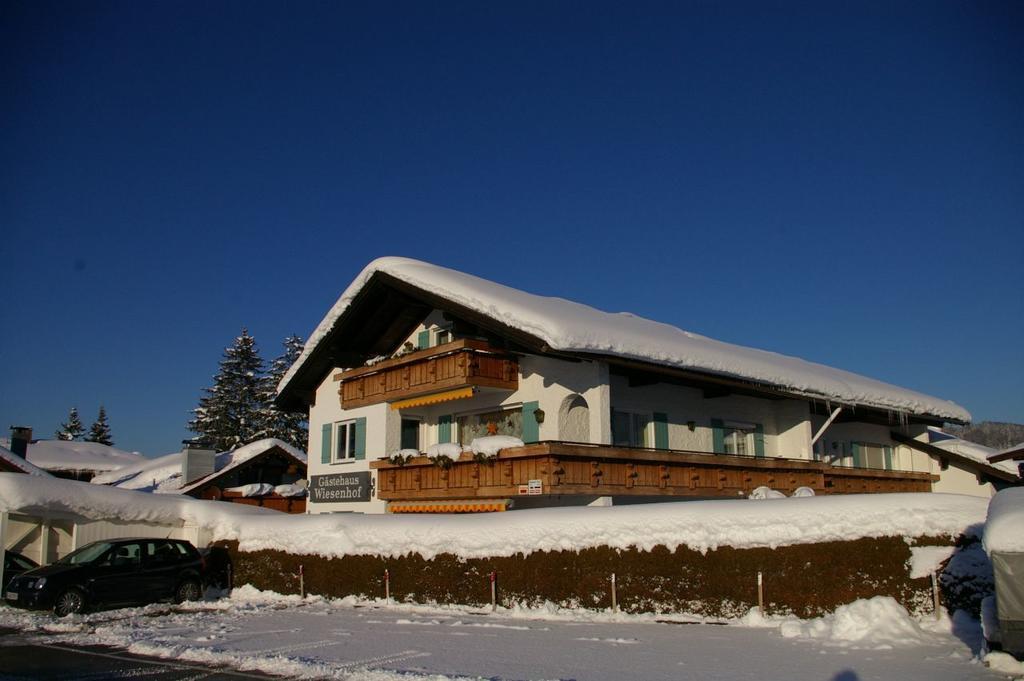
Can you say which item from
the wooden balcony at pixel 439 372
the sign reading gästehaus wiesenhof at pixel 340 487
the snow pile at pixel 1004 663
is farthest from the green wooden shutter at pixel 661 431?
the snow pile at pixel 1004 663

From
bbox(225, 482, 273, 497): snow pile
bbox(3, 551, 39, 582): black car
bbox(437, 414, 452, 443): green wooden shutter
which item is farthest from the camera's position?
bbox(225, 482, 273, 497): snow pile

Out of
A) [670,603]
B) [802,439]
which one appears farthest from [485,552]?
[802,439]

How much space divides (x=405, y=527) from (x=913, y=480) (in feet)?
69.6

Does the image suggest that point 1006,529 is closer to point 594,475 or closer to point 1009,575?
point 1009,575

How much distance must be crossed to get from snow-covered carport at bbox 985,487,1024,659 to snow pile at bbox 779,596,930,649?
2142mm

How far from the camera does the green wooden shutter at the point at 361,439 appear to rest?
28656 mm

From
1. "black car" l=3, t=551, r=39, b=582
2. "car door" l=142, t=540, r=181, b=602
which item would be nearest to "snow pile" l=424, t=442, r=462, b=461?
"car door" l=142, t=540, r=181, b=602

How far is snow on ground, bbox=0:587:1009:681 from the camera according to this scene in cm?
1021

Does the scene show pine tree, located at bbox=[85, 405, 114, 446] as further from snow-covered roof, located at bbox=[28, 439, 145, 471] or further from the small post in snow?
the small post in snow

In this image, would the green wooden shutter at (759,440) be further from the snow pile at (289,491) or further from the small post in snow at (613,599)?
the snow pile at (289,491)

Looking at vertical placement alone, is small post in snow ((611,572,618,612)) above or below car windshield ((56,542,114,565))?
below

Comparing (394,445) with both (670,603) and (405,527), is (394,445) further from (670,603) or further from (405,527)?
(670,603)

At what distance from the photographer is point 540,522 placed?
1639cm

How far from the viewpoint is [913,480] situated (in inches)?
1235
